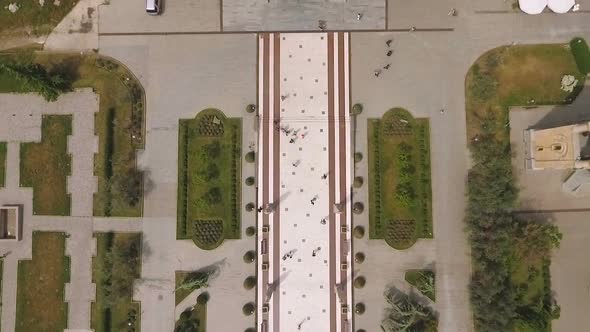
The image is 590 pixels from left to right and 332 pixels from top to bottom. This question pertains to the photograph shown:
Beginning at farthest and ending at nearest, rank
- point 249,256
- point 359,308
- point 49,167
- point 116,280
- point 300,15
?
point 300,15
point 49,167
point 249,256
point 359,308
point 116,280

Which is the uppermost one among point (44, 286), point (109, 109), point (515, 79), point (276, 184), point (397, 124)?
point (515, 79)

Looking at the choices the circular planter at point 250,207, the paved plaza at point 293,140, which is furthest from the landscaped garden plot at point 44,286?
the circular planter at point 250,207

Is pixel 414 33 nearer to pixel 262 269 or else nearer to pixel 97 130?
pixel 262 269

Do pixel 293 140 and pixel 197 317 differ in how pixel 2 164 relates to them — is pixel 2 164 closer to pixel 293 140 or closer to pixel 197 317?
pixel 197 317

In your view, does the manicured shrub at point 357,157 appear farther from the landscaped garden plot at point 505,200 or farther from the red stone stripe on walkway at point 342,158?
the landscaped garden plot at point 505,200

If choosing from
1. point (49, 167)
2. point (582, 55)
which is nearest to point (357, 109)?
point (582, 55)

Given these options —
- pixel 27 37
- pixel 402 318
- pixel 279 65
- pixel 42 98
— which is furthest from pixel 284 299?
pixel 27 37
